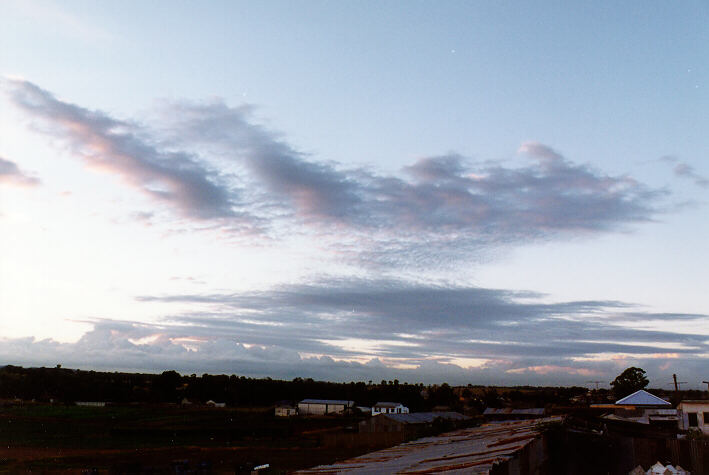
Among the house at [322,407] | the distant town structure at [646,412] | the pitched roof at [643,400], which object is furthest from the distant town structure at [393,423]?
the house at [322,407]

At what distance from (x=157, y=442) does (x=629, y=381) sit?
272 feet

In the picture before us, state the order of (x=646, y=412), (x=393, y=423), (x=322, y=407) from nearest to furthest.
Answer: (x=646, y=412) < (x=393, y=423) < (x=322, y=407)

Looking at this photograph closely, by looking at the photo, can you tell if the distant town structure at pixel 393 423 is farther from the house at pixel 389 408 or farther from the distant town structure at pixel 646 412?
the house at pixel 389 408

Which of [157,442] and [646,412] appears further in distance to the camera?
[157,442]

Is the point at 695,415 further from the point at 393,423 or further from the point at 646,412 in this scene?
the point at 393,423

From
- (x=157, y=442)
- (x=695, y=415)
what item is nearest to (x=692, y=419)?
(x=695, y=415)

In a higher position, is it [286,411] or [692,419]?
[692,419]

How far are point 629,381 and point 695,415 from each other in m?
82.8

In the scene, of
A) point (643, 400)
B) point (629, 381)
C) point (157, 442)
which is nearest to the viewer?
point (643, 400)

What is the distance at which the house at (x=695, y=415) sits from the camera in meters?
33.0

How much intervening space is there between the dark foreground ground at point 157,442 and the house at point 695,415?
2486cm

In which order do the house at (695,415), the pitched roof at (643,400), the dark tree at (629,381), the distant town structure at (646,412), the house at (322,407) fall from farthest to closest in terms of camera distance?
the house at (322,407) → the dark tree at (629,381) → the pitched roof at (643,400) → the distant town structure at (646,412) → the house at (695,415)

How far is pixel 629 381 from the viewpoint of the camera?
10819 centimetres

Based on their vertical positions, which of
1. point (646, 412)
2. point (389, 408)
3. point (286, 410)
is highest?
point (646, 412)
